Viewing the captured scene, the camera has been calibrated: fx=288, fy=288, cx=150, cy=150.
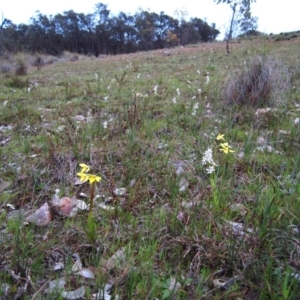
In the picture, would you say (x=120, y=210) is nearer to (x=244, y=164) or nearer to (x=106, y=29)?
(x=244, y=164)

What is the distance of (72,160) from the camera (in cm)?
283

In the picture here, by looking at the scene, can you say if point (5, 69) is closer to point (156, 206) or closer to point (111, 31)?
point (156, 206)

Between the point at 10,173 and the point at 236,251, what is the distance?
81.5 inches

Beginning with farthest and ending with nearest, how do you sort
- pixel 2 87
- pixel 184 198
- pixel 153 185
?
pixel 2 87
pixel 153 185
pixel 184 198

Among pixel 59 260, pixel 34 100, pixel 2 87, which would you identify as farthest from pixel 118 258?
pixel 2 87

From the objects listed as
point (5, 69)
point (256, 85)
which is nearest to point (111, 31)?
point (5, 69)

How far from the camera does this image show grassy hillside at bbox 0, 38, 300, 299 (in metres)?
1.43

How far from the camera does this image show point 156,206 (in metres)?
2.10

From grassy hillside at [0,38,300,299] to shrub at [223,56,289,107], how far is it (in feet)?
0.12

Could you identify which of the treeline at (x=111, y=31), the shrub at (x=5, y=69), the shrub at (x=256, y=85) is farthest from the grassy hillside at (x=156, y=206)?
the treeline at (x=111, y=31)

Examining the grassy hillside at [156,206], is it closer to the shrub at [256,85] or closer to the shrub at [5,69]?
the shrub at [256,85]

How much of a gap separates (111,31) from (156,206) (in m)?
47.3

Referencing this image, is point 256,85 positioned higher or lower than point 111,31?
lower

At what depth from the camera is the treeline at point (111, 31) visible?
4266 centimetres
